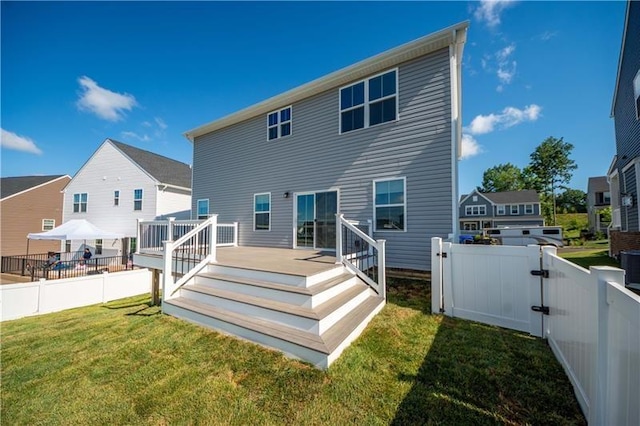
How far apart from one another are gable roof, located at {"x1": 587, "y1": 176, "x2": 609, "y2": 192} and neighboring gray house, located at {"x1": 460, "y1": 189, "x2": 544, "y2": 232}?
17.1 ft

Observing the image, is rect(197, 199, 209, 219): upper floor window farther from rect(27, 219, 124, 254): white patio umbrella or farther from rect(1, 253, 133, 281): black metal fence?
rect(27, 219, 124, 254): white patio umbrella

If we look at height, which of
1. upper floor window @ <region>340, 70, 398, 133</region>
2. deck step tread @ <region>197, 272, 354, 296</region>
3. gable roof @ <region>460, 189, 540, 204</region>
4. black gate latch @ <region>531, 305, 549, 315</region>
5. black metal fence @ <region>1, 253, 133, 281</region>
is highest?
upper floor window @ <region>340, 70, 398, 133</region>

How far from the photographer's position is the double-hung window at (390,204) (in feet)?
21.8

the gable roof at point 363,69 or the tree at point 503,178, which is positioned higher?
the tree at point 503,178

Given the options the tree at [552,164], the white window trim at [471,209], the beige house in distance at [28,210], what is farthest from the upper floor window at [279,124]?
the tree at [552,164]

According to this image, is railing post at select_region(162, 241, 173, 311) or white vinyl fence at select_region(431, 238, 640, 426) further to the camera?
railing post at select_region(162, 241, 173, 311)

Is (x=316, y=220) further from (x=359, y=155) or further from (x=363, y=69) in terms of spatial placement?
(x=363, y=69)

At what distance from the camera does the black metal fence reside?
1109cm

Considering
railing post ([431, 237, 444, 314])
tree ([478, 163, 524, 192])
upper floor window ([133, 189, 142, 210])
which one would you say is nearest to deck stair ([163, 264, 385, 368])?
railing post ([431, 237, 444, 314])

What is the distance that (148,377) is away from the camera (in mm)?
2664

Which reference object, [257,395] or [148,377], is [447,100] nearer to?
[257,395]

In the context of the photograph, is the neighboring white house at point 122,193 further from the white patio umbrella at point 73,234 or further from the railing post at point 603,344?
the railing post at point 603,344

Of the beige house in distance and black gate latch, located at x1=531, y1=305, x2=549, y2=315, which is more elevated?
the beige house in distance

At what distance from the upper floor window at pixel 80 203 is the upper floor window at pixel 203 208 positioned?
39.9 ft
